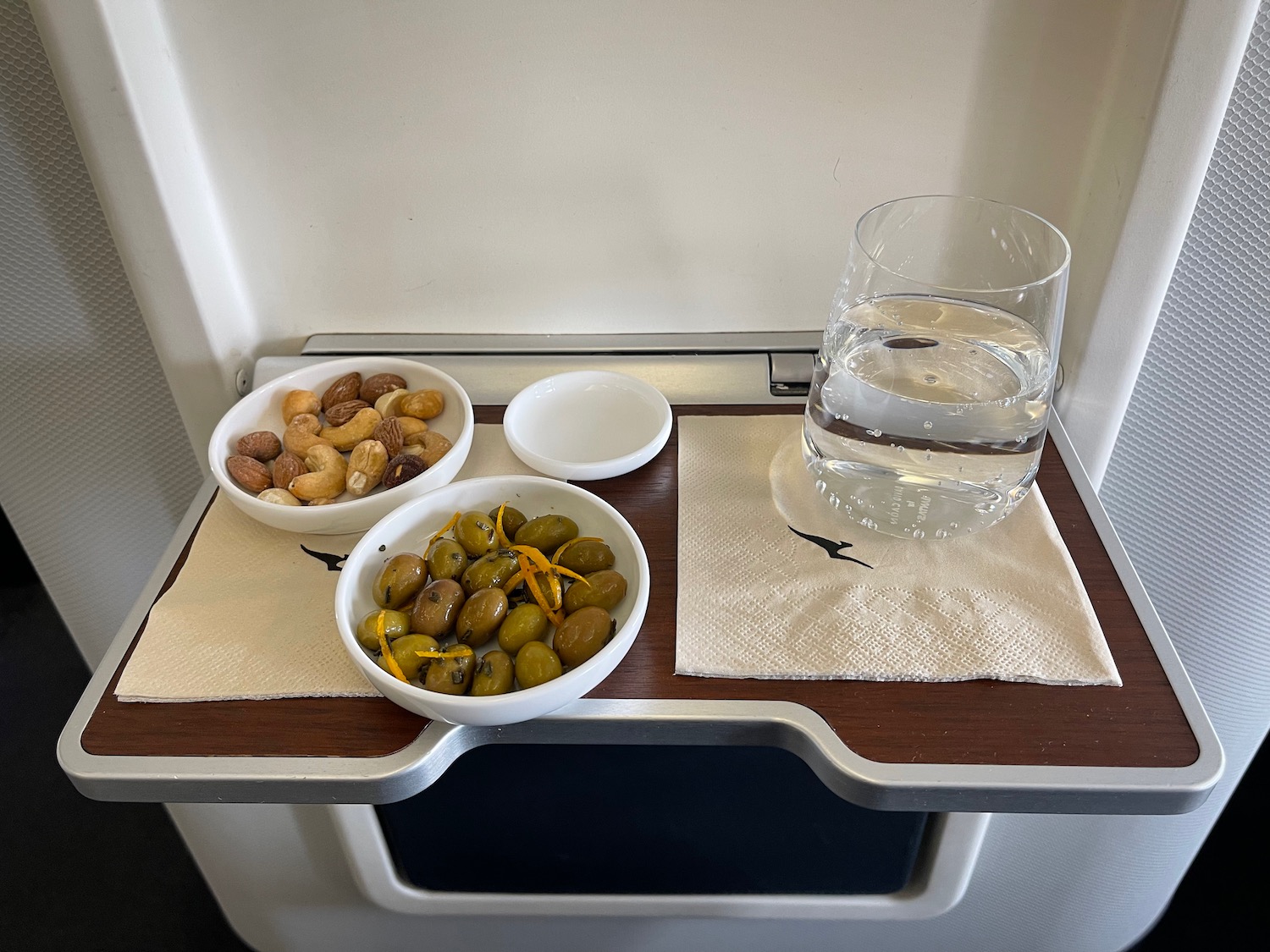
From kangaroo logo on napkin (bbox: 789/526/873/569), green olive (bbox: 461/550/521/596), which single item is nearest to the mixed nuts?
green olive (bbox: 461/550/521/596)

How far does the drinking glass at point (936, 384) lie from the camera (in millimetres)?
576

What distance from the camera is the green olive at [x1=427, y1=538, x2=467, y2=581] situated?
1.85ft

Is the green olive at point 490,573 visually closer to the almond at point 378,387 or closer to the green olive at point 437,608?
the green olive at point 437,608

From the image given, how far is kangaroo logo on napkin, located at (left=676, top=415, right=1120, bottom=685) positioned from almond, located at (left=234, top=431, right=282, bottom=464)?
292mm

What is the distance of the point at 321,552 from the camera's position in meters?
0.62

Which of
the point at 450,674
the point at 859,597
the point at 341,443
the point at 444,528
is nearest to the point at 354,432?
the point at 341,443

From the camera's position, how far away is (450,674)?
1.65 ft

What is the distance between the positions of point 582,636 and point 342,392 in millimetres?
308

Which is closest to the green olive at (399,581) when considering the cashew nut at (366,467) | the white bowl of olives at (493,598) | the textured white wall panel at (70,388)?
the white bowl of olives at (493,598)

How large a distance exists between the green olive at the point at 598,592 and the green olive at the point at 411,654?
0.08 meters

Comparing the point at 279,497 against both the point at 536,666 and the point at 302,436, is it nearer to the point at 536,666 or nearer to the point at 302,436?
the point at 302,436

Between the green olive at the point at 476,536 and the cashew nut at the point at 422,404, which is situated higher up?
the cashew nut at the point at 422,404

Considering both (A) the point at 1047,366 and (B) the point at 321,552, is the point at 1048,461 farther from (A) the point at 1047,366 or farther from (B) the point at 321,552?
(B) the point at 321,552

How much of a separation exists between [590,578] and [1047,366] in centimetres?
31
